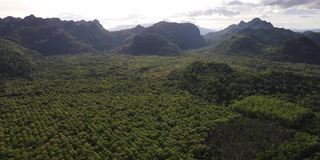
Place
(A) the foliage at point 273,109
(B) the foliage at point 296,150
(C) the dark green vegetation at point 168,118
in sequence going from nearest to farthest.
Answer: (B) the foliage at point 296,150
(C) the dark green vegetation at point 168,118
(A) the foliage at point 273,109

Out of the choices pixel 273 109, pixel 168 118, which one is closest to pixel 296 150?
pixel 273 109

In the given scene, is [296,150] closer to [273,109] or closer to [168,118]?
[273,109]

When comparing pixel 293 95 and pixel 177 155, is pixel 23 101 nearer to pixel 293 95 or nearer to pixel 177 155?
pixel 177 155

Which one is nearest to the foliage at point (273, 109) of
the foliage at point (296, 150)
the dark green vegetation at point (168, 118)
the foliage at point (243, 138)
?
the dark green vegetation at point (168, 118)

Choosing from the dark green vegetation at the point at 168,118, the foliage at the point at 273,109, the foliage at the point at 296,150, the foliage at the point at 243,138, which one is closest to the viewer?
the foliage at the point at 296,150

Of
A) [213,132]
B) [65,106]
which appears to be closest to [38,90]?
[65,106]

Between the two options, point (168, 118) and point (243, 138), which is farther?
point (168, 118)

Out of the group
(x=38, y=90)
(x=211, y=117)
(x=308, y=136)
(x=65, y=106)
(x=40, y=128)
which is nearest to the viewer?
(x=308, y=136)

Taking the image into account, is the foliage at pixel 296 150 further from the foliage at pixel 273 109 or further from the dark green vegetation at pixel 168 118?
the foliage at pixel 273 109
